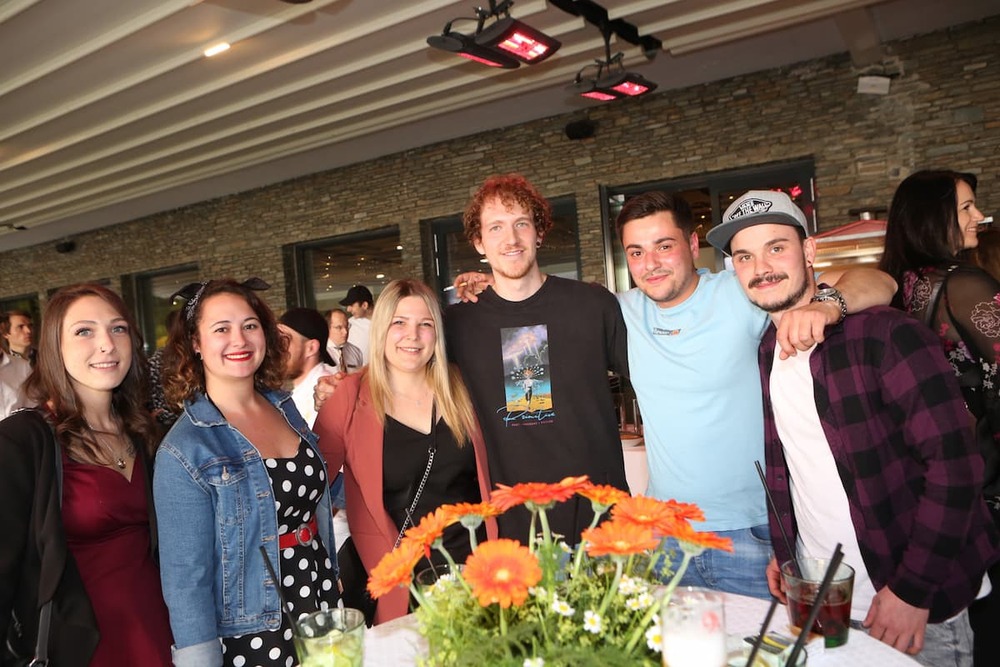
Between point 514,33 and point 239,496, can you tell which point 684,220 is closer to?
point 239,496

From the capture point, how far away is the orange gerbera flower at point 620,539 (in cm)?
87

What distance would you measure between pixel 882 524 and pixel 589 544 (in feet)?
3.41

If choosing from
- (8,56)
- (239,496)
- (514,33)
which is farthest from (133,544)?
(8,56)

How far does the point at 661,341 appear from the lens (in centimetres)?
210

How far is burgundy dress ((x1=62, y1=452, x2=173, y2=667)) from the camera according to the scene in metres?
1.67

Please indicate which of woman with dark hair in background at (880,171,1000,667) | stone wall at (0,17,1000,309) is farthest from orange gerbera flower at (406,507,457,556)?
stone wall at (0,17,1000,309)

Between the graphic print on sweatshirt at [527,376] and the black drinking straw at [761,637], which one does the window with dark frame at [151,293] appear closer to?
the graphic print on sweatshirt at [527,376]

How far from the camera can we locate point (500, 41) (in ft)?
14.6

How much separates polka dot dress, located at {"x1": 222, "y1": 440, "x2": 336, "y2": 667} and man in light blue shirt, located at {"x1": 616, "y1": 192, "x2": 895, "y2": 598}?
1.00m

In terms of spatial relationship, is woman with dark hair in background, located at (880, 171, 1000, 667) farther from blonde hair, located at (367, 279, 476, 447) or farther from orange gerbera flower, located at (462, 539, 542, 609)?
orange gerbera flower, located at (462, 539, 542, 609)

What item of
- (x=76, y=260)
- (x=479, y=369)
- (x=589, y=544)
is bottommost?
(x=589, y=544)

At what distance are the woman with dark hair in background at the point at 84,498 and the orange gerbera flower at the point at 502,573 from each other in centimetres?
118

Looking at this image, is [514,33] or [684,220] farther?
[514,33]

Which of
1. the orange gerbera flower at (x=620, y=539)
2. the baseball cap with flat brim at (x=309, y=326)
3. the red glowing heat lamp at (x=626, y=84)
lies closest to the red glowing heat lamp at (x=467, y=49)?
the red glowing heat lamp at (x=626, y=84)
